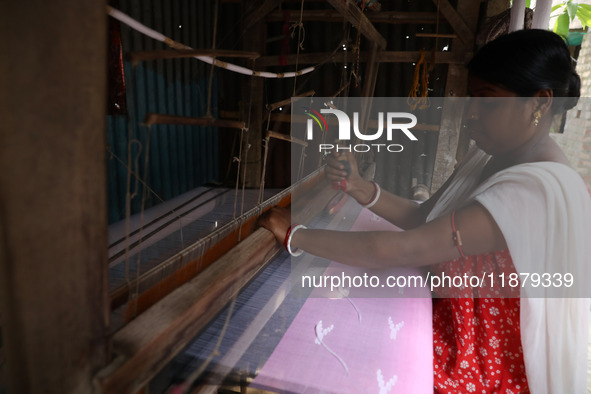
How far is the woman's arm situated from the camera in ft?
4.27

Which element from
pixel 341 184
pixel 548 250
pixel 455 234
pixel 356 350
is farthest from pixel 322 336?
pixel 341 184

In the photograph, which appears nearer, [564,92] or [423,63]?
[564,92]

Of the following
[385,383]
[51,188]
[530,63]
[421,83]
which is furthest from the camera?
[421,83]

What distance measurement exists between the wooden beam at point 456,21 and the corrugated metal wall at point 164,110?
8.06 ft

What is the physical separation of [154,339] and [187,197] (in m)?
2.30

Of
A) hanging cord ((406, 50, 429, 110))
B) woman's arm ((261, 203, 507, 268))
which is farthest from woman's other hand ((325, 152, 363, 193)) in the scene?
hanging cord ((406, 50, 429, 110))

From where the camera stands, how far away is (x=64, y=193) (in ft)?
1.80

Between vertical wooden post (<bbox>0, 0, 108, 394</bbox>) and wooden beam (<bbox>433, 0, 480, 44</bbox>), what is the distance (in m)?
4.15

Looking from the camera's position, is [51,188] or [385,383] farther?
[385,383]

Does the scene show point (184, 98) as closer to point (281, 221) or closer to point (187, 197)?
point (187, 197)

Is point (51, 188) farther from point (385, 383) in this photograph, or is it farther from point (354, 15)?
point (354, 15)

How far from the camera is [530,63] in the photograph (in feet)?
4.07

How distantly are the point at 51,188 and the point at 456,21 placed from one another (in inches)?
174

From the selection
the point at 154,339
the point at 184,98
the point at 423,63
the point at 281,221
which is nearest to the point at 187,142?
the point at 184,98
